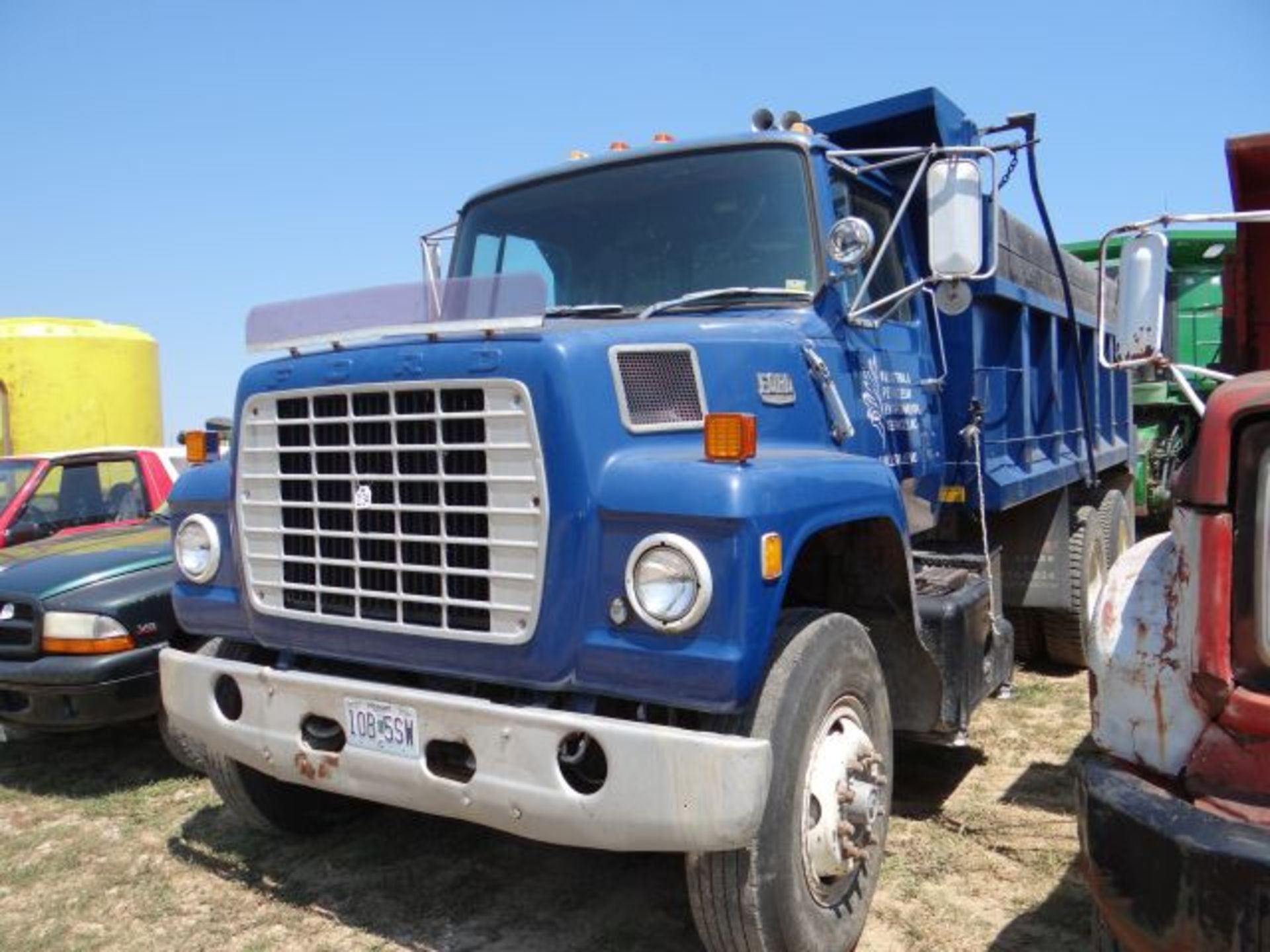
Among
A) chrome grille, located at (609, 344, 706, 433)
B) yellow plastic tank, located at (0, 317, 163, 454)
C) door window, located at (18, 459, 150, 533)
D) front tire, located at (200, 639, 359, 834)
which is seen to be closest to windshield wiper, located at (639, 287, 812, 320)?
chrome grille, located at (609, 344, 706, 433)

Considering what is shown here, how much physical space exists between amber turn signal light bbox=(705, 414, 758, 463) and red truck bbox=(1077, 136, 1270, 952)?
1018mm

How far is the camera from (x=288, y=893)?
3764mm

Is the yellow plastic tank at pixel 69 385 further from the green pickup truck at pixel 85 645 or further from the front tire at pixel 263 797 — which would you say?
the front tire at pixel 263 797

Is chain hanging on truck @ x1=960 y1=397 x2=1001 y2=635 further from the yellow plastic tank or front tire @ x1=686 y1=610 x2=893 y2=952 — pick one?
the yellow plastic tank

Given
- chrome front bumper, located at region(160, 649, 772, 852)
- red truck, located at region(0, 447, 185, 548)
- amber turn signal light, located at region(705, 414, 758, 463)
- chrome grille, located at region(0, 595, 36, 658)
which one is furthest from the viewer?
red truck, located at region(0, 447, 185, 548)

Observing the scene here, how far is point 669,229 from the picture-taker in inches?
159

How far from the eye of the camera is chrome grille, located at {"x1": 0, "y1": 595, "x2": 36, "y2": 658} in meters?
4.93

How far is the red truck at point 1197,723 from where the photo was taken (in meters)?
1.92

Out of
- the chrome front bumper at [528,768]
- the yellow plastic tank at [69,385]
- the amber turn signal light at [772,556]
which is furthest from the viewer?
the yellow plastic tank at [69,385]

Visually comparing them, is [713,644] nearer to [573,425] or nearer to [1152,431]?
[573,425]

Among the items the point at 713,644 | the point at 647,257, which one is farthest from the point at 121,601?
the point at 713,644

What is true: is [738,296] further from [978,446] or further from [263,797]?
[263,797]

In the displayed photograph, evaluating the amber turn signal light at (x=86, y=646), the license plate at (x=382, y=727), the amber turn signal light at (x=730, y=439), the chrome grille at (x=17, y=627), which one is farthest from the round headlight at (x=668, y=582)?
the chrome grille at (x=17, y=627)

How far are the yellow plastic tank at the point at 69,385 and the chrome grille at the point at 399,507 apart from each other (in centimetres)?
807
